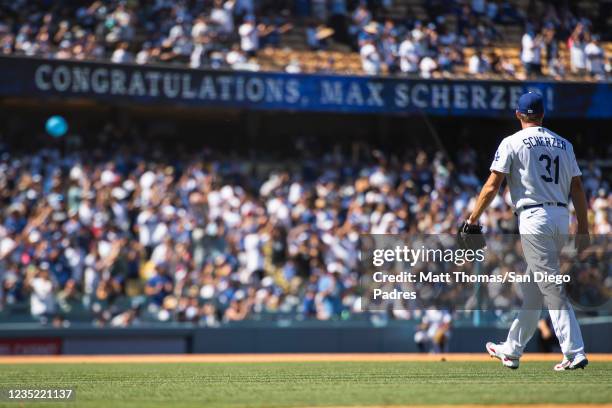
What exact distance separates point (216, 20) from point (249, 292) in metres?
6.57

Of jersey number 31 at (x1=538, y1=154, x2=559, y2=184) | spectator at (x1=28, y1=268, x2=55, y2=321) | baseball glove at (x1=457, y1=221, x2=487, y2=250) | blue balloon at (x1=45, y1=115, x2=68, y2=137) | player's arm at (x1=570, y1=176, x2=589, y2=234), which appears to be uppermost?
jersey number 31 at (x1=538, y1=154, x2=559, y2=184)

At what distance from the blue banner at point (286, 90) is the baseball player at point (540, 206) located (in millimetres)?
13285

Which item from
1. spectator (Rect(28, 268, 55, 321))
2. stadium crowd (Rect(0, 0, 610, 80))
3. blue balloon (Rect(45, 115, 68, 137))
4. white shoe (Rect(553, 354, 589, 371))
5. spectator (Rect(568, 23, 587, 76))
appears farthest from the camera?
spectator (Rect(568, 23, 587, 76))

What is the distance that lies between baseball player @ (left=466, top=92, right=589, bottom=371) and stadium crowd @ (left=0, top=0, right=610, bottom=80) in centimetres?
1347

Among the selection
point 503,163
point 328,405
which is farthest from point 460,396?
point 503,163

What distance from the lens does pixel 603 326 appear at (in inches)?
590

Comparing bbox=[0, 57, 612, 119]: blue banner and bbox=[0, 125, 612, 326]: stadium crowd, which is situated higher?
bbox=[0, 57, 612, 119]: blue banner

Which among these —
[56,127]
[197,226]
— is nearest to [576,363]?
[197,226]

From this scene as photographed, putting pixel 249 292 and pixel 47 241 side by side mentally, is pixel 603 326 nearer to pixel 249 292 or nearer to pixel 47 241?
pixel 249 292

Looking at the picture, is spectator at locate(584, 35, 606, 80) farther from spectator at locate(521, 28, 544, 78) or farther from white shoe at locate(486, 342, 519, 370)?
white shoe at locate(486, 342, 519, 370)

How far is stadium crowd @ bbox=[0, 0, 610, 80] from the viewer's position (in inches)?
781

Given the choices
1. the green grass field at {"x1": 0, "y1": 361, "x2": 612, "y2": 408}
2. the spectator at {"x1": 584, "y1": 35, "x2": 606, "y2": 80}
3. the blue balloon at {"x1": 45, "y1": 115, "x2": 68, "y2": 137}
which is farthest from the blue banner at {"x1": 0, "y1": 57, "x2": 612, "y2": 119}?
the green grass field at {"x1": 0, "y1": 361, "x2": 612, "y2": 408}

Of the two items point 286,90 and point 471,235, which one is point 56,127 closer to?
point 286,90

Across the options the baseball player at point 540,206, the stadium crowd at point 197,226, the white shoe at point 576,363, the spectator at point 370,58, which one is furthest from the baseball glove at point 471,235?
the spectator at point 370,58
